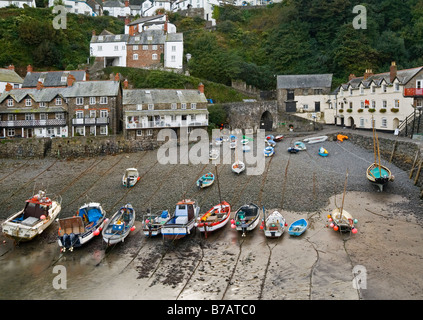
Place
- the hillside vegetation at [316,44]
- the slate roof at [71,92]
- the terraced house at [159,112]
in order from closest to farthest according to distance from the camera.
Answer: the terraced house at [159,112] < the slate roof at [71,92] < the hillside vegetation at [316,44]

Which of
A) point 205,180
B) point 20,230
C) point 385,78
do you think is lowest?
point 20,230

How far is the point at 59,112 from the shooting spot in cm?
4031

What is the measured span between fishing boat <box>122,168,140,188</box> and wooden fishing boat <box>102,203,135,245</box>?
5.57m

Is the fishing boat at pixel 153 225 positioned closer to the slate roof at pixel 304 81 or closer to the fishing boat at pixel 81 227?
the fishing boat at pixel 81 227

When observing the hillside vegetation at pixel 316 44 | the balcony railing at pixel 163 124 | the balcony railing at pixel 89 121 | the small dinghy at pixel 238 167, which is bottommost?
the small dinghy at pixel 238 167

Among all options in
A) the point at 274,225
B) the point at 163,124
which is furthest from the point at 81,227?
the point at 163,124

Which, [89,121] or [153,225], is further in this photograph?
[89,121]

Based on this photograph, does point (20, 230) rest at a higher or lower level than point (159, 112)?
lower

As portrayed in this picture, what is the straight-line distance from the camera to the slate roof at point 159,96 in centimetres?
4106

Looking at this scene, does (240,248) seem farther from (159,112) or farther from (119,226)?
(159,112)

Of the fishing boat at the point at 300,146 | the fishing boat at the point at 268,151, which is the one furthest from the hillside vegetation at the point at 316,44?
the fishing boat at the point at 268,151

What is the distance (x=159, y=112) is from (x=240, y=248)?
2419 cm

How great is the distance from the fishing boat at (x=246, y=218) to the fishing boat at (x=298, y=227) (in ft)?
7.18
